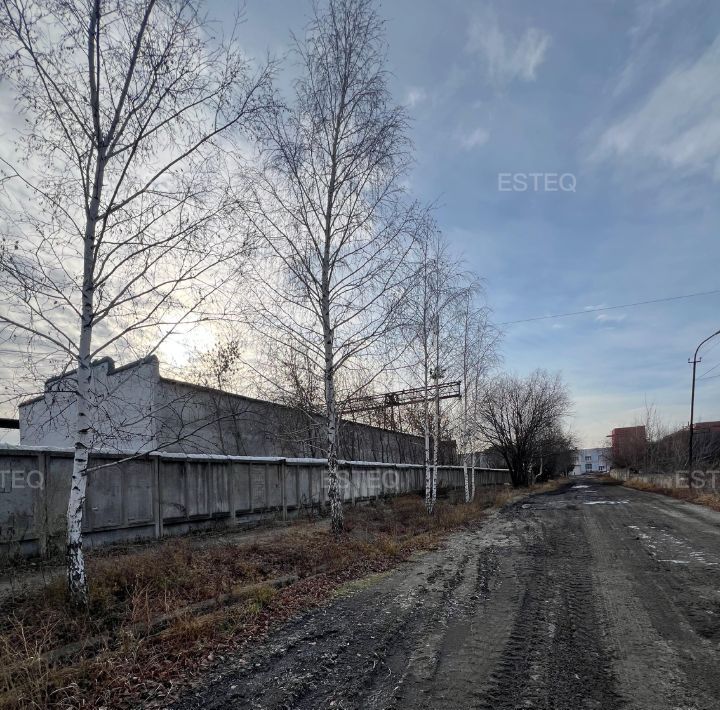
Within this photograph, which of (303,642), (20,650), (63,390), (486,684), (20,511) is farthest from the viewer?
(20,511)

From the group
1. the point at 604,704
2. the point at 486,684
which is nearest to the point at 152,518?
the point at 486,684

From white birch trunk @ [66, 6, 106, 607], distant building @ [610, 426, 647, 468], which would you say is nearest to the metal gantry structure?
white birch trunk @ [66, 6, 106, 607]

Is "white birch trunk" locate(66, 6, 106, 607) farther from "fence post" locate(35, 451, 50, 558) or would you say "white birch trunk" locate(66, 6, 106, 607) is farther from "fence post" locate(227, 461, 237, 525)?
"fence post" locate(227, 461, 237, 525)

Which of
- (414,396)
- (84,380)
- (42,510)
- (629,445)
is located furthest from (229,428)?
(629,445)

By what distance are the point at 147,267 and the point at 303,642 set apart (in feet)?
14.3

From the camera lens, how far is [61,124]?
5574mm

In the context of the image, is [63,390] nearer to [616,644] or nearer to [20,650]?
[20,650]

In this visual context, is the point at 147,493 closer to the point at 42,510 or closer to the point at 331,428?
the point at 42,510

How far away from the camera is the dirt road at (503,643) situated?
3490 millimetres

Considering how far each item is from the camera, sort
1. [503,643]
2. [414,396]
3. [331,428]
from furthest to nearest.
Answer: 1. [414,396]
2. [331,428]
3. [503,643]

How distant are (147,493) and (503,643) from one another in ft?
27.9

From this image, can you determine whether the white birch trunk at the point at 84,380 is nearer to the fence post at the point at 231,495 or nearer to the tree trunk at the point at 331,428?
the tree trunk at the point at 331,428

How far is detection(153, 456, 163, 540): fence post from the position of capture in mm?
10719

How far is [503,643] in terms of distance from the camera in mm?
4434
